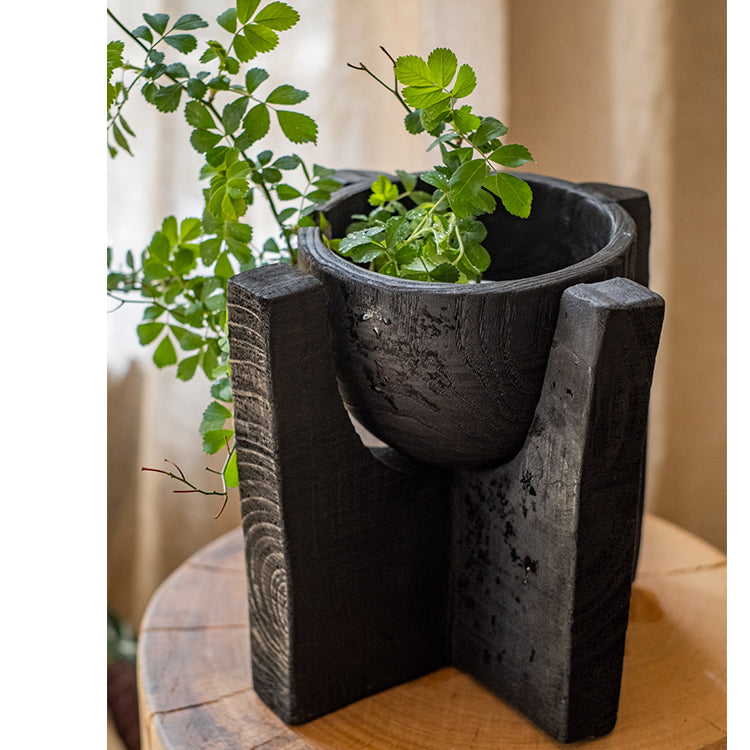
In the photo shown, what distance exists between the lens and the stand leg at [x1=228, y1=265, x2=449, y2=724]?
0.58 metres

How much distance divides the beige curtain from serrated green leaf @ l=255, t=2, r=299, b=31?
0.42m

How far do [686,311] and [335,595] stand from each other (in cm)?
69

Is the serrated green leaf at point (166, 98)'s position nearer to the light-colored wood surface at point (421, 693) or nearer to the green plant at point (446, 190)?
the green plant at point (446, 190)

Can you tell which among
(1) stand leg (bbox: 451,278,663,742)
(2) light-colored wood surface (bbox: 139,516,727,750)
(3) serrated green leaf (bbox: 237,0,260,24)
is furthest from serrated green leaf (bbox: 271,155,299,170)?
(2) light-colored wood surface (bbox: 139,516,727,750)

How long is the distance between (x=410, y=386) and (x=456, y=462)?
0.29 ft

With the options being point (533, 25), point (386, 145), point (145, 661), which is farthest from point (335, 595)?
point (533, 25)

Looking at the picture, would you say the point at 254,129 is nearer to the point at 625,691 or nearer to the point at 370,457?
the point at 370,457

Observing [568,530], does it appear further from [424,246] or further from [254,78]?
[254,78]

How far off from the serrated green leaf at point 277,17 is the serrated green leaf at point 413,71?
89 millimetres

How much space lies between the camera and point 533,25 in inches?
44.2

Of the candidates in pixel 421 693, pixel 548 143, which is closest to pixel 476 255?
pixel 421 693

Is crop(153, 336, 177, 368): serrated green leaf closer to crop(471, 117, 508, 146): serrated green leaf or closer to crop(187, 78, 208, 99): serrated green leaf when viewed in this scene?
crop(187, 78, 208, 99): serrated green leaf
